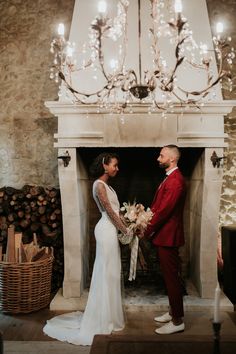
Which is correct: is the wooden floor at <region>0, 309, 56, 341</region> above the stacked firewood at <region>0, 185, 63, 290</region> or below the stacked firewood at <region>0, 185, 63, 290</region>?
below

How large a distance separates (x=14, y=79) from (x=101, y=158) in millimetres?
2130

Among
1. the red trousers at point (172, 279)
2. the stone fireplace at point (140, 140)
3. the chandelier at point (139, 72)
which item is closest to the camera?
the chandelier at point (139, 72)

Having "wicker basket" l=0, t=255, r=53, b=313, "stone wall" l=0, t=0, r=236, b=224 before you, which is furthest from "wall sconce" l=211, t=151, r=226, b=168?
"wicker basket" l=0, t=255, r=53, b=313

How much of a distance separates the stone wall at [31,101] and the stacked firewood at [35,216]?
382mm

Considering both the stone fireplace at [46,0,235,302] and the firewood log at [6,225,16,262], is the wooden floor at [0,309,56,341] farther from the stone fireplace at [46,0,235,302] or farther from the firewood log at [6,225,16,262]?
the firewood log at [6,225,16,262]

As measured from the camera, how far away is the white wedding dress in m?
4.09

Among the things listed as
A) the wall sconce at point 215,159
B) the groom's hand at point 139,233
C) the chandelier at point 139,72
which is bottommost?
the groom's hand at point 139,233

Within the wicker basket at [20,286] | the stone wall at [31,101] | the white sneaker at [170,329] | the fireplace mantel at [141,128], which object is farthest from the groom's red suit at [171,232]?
the stone wall at [31,101]

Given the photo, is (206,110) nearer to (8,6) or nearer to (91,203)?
(91,203)

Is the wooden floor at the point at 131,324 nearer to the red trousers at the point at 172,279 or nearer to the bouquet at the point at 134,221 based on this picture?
the red trousers at the point at 172,279

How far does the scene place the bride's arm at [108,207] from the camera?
423 centimetres

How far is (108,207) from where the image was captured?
4.22 metres

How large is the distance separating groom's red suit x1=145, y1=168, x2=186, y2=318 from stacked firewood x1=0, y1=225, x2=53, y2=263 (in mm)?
1371

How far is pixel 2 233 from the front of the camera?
5.35m
